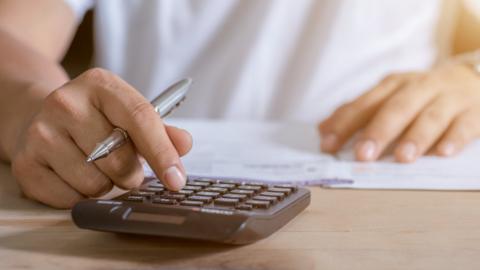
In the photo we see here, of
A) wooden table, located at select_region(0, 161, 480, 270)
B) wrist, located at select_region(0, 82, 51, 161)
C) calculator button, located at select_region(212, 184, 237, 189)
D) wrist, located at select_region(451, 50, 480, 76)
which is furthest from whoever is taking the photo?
wrist, located at select_region(451, 50, 480, 76)

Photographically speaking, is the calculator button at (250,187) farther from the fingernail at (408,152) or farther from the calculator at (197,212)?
the fingernail at (408,152)

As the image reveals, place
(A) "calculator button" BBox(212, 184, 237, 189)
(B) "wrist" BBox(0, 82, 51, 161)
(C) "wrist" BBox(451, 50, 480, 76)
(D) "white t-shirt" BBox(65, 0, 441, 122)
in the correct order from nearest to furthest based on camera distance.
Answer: (A) "calculator button" BBox(212, 184, 237, 189)
(B) "wrist" BBox(0, 82, 51, 161)
(C) "wrist" BBox(451, 50, 480, 76)
(D) "white t-shirt" BBox(65, 0, 441, 122)

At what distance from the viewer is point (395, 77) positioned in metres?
0.98

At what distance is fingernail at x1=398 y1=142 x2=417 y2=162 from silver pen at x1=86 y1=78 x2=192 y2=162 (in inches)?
9.6

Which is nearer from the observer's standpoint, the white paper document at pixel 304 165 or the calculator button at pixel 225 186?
the calculator button at pixel 225 186

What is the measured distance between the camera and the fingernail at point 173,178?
1.88 ft

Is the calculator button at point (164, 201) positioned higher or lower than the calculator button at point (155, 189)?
lower

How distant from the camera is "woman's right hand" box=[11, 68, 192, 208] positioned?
1.94 feet

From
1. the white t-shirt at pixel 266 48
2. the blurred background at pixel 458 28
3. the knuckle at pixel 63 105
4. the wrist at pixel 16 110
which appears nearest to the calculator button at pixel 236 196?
the knuckle at pixel 63 105

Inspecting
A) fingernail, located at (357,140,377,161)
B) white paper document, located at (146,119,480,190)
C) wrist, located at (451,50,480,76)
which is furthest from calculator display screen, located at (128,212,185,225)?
wrist, located at (451,50,480,76)

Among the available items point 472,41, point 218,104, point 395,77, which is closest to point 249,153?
point 395,77

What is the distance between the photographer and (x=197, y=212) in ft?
1.67

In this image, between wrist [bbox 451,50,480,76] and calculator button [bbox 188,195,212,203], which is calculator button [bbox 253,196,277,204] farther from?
wrist [bbox 451,50,480,76]

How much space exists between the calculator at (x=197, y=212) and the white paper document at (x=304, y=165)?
0.15 meters
